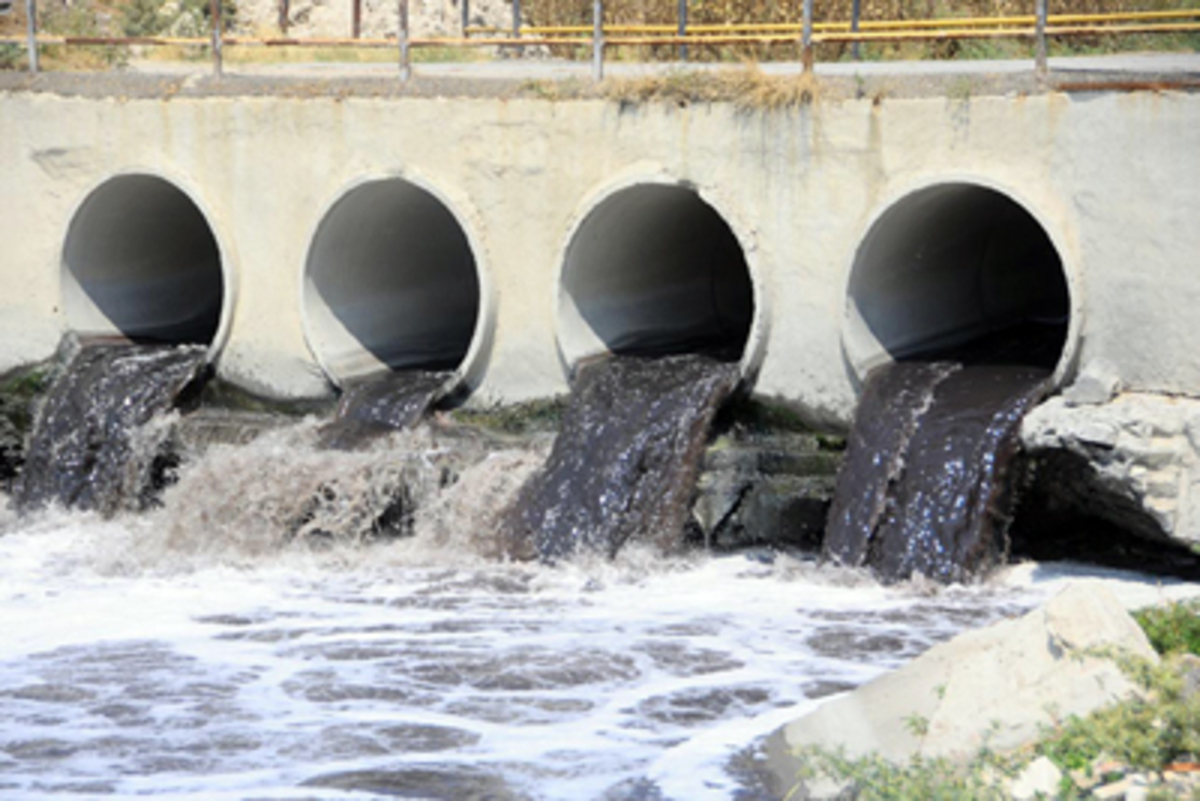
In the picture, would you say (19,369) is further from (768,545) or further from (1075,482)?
(1075,482)

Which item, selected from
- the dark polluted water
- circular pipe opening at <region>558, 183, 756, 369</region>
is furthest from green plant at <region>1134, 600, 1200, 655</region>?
circular pipe opening at <region>558, 183, 756, 369</region>

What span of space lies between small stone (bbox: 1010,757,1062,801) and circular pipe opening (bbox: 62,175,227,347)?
9857 millimetres

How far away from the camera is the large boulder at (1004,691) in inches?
260

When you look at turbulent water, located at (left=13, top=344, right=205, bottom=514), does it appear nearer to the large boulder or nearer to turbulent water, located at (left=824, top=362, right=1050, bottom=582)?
turbulent water, located at (left=824, top=362, right=1050, bottom=582)

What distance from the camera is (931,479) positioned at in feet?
36.4

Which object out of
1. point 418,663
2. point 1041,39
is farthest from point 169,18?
point 418,663

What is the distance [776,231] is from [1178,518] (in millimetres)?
3411

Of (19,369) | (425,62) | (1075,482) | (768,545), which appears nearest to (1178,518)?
(1075,482)

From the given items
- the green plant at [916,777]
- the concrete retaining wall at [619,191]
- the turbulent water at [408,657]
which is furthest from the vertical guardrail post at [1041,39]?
the green plant at [916,777]

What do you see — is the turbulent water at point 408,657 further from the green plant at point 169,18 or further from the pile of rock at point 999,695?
the green plant at point 169,18

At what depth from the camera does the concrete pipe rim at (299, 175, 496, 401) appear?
13.5 metres

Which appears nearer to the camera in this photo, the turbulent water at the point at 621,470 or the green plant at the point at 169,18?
the turbulent water at the point at 621,470

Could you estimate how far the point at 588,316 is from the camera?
44.2ft

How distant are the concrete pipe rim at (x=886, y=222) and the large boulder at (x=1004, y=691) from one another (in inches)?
169
